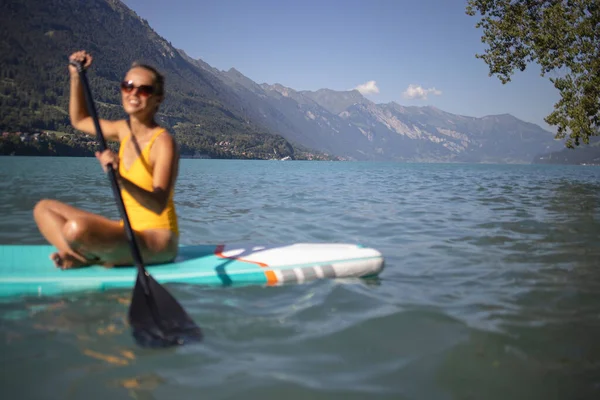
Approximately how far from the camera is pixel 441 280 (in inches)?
225

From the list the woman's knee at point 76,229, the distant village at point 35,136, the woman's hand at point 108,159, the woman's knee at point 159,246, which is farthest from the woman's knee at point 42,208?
the distant village at point 35,136

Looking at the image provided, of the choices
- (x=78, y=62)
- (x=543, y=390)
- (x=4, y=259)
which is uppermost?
(x=78, y=62)

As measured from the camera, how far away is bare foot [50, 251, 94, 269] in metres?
4.56

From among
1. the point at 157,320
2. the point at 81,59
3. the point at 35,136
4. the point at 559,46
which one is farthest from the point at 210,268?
the point at 35,136

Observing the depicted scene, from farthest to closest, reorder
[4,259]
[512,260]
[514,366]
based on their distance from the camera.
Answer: [512,260]
[4,259]
[514,366]

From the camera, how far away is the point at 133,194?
3.79 metres

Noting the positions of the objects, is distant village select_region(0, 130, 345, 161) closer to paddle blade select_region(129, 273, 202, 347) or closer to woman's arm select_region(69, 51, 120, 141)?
woman's arm select_region(69, 51, 120, 141)

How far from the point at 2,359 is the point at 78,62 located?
107 inches

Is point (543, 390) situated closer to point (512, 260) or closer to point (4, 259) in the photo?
point (512, 260)

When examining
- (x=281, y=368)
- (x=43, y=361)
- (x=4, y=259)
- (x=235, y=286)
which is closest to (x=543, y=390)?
(x=281, y=368)

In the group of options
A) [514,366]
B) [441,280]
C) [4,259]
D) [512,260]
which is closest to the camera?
[514,366]

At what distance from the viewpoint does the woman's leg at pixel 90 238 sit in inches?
163

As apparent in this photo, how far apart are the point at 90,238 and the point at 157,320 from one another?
1.10 metres

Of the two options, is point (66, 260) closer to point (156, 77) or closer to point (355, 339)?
point (156, 77)
